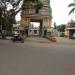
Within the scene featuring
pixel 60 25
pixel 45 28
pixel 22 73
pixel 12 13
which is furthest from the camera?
pixel 60 25

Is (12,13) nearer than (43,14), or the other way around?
(12,13)

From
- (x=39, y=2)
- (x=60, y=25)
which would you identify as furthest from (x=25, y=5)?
(x=60, y=25)

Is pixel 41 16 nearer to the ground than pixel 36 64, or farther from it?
farther from it

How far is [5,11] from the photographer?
56.2m

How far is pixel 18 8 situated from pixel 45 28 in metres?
35.2

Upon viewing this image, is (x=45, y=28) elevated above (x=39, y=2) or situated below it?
below

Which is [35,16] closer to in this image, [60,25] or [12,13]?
[12,13]

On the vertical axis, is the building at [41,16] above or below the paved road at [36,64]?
above

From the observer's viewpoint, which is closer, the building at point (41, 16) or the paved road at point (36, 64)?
the paved road at point (36, 64)

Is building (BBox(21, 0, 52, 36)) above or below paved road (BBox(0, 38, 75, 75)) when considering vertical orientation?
above

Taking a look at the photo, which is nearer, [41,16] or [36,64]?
[36,64]

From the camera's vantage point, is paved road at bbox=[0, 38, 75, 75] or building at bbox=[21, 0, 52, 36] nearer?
paved road at bbox=[0, 38, 75, 75]

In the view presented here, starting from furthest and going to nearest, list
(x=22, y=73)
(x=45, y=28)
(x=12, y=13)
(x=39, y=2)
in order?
(x=45, y=28)
(x=39, y=2)
(x=12, y=13)
(x=22, y=73)

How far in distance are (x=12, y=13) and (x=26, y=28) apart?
116ft
